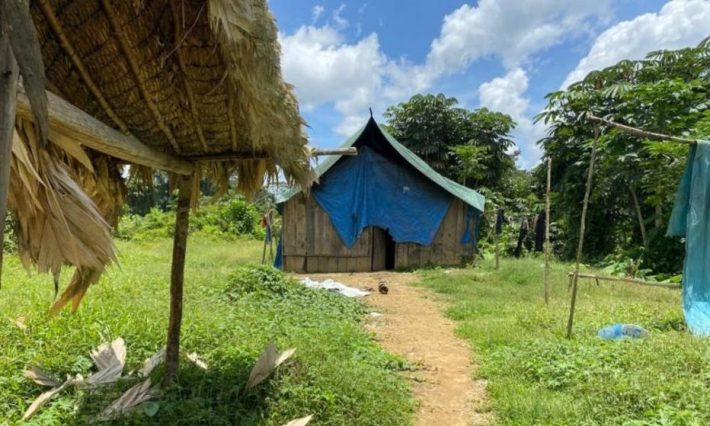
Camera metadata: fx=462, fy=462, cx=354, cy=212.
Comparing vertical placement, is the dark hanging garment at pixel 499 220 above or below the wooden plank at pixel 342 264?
above

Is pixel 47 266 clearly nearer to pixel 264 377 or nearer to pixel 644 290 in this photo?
pixel 264 377

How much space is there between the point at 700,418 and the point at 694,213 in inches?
114

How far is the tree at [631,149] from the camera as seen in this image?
10.8 meters

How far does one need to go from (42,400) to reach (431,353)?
375cm

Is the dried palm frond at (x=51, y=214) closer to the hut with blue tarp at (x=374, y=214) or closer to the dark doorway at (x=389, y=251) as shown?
the hut with blue tarp at (x=374, y=214)

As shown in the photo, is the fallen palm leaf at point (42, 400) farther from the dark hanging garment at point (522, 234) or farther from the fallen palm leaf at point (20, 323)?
the dark hanging garment at point (522, 234)

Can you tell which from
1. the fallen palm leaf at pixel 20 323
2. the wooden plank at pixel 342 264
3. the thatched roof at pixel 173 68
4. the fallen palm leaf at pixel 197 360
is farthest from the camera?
the wooden plank at pixel 342 264

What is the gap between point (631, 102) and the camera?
1208cm

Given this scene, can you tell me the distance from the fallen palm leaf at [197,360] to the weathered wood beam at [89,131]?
1.89m

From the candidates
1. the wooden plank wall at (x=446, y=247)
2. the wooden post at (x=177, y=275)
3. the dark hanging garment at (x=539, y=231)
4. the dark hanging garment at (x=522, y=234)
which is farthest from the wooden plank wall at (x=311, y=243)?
the wooden post at (x=177, y=275)

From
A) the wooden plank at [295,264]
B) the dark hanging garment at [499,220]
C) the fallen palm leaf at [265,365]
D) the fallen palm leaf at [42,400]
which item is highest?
the dark hanging garment at [499,220]

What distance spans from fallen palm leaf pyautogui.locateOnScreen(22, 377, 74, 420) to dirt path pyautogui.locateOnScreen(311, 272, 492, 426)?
2.78m

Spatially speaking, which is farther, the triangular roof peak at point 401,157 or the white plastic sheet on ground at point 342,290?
the triangular roof peak at point 401,157

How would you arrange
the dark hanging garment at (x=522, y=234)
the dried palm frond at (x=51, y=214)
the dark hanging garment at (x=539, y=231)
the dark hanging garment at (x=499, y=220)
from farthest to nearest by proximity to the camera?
the dark hanging garment at (x=522, y=234)
the dark hanging garment at (x=539, y=231)
the dark hanging garment at (x=499, y=220)
the dried palm frond at (x=51, y=214)
